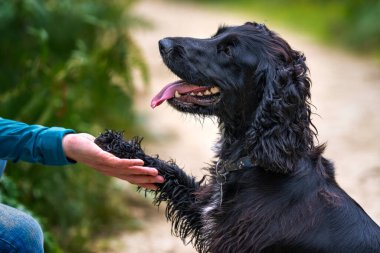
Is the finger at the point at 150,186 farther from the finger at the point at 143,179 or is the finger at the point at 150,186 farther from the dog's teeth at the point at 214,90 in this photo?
the dog's teeth at the point at 214,90

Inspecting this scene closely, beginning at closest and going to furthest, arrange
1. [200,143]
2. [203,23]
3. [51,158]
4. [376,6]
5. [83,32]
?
[51,158] → [83,32] → [200,143] → [376,6] → [203,23]

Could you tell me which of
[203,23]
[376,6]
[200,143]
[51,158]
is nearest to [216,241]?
[51,158]

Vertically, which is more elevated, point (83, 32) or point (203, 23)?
point (203, 23)

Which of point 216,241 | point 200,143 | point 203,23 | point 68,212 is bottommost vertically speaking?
point 68,212

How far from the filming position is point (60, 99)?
516 centimetres

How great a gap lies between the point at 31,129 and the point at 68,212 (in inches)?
78.5

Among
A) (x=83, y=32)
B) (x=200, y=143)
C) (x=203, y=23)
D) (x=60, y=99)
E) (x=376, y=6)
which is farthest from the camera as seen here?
(x=203, y=23)

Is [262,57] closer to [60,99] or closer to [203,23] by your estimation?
[60,99]

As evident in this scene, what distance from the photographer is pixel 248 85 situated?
3.57m

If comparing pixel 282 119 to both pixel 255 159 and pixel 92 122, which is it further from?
pixel 92 122

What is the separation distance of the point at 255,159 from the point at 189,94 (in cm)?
57

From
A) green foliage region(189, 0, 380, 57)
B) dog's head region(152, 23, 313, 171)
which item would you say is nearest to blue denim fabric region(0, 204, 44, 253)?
dog's head region(152, 23, 313, 171)

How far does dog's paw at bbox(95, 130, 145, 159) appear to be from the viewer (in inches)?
145

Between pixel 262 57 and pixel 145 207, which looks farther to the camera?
pixel 145 207
